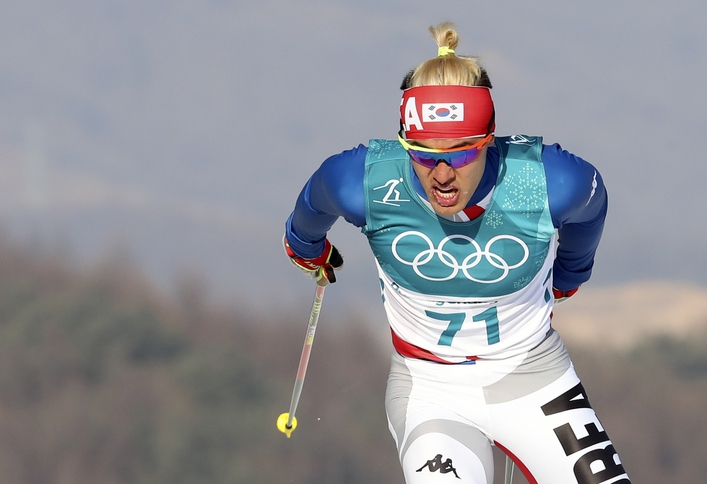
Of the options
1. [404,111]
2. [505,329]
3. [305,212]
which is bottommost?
[505,329]

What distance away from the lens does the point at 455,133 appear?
400 centimetres

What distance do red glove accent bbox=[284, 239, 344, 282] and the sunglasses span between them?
1392mm

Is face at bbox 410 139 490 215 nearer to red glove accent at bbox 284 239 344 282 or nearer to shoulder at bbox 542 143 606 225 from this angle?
shoulder at bbox 542 143 606 225

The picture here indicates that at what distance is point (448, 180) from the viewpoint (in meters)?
4.01

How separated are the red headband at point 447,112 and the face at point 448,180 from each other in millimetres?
30

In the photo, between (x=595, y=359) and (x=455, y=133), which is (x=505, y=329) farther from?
(x=595, y=359)

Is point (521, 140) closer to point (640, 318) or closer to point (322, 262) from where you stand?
point (322, 262)

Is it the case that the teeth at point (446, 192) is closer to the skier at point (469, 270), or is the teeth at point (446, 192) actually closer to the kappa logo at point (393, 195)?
the skier at point (469, 270)

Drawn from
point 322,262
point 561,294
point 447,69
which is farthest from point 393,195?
point 561,294

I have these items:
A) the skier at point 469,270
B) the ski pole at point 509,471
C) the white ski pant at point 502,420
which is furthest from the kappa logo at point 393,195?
the ski pole at point 509,471

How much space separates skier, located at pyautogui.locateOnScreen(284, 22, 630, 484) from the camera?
4.09 metres

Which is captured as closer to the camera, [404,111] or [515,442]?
[404,111]

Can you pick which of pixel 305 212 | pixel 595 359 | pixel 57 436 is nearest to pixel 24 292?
pixel 57 436

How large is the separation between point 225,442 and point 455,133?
14.7 meters
